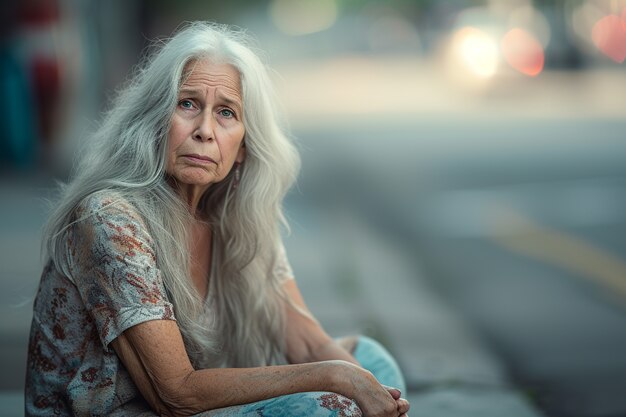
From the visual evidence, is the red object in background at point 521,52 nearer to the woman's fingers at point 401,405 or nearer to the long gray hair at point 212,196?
the long gray hair at point 212,196

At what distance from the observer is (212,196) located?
10.3 feet

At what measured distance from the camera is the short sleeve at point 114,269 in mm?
2484

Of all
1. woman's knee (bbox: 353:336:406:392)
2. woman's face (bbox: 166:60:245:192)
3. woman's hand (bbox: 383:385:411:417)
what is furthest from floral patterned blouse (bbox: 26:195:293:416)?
woman's knee (bbox: 353:336:406:392)

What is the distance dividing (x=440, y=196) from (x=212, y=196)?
6.51 meters

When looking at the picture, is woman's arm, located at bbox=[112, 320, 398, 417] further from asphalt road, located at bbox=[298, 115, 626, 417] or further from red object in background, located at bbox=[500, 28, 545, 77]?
red object in background, located at bbox=[500, 28, 545, 77]

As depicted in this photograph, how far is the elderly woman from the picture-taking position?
8.28 ft

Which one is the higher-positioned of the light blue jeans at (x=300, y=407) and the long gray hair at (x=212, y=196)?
the long gray hair at (x=212, y=196)

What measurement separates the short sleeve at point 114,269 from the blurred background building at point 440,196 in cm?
97

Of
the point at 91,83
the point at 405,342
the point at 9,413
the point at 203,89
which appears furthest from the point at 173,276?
the point at 91,83

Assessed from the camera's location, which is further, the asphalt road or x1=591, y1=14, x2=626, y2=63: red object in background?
x1=591, y1=14, x2=626, y2=63: red object in background

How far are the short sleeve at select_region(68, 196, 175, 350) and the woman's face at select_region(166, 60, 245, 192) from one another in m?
0.27

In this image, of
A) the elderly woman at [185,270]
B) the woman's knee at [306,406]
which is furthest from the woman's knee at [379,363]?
the woman's knee at [306,406]

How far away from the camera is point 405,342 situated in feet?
17.1

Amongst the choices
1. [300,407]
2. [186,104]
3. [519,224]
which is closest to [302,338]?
[300,407]
